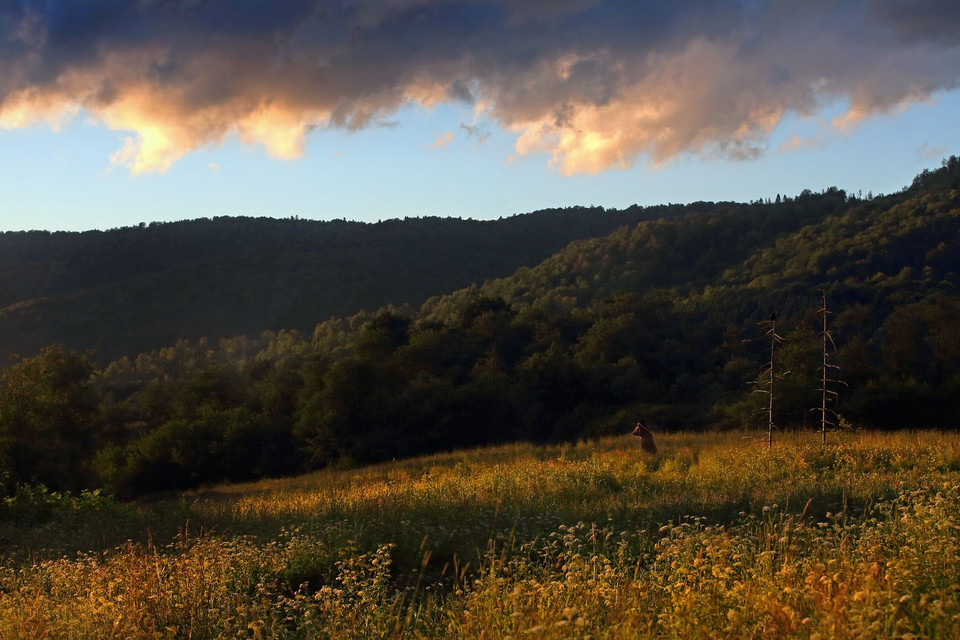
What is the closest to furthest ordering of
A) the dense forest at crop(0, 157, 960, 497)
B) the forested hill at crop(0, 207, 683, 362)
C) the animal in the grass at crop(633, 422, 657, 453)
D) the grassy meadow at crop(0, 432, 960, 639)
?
the grassy meadow at crop(0, 432, 960, 639)
the animal in the grass at crop(633, 422, 657, 453)
the dense forest at crop(0, 157, 960, 497)
the forested hill at crop(0, 207, 683, 362)

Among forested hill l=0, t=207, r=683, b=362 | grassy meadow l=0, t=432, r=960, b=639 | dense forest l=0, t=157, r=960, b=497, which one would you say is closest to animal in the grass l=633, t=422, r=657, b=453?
grassy meadow l=0, t=432, r=960, b=639

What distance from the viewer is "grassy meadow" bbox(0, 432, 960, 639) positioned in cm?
453

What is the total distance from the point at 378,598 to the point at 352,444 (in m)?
31.0

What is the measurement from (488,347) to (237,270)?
77.8 m

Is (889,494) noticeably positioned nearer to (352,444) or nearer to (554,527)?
(554,527)

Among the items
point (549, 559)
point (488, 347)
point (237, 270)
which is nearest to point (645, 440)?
point (549, 559)

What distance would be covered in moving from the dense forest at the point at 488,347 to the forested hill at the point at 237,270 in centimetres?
53

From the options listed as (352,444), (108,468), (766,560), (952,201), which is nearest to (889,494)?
(766,560)

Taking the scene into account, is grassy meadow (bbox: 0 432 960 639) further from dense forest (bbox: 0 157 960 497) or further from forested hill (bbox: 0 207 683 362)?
forested hill (bbox: 0 207 683 362)

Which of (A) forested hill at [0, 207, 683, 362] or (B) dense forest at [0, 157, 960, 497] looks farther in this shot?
(A) forested hill at [0, 207, 683, 362]

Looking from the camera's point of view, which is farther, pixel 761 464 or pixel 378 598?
pixel 761 464

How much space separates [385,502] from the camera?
13.1 meters

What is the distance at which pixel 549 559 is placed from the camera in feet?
25.0

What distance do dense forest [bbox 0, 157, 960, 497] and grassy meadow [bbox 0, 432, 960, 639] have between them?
552 cm
